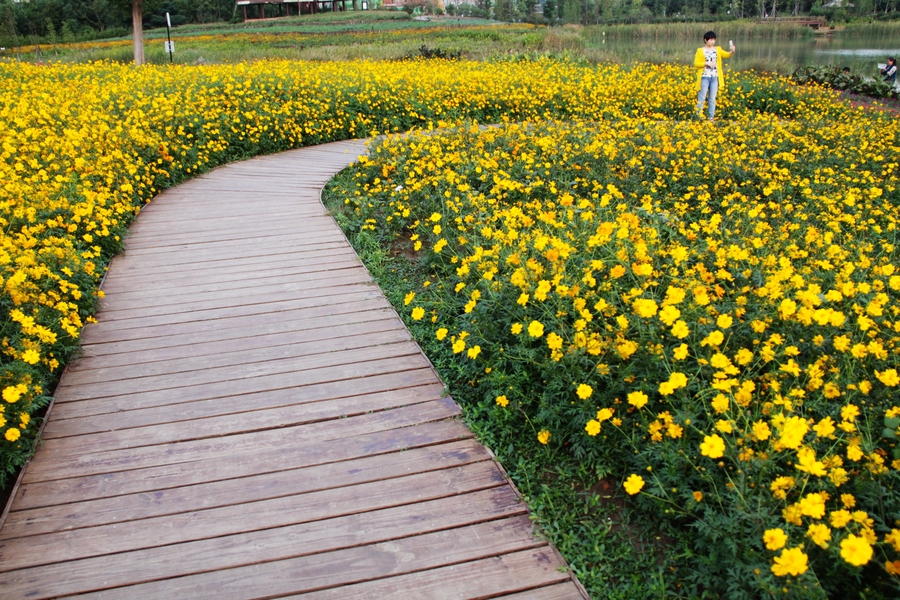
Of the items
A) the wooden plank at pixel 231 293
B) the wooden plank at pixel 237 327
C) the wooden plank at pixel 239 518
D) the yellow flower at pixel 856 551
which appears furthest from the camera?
the wooden plank at pixel 231 293

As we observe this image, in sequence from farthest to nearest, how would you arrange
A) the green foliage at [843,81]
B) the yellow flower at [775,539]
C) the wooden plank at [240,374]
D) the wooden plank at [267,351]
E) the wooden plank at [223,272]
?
the green foliage at [843,81] → the wooden plank at [223,272] → the wooden plank at [267,351] → the wooden plank at [240,374] → the yellow flower at [775,539]

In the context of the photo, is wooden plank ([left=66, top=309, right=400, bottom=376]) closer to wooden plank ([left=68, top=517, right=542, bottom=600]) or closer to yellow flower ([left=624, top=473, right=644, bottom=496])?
wooden plank ([left=68, top=517, right=542, bottom=600])

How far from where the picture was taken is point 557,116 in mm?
10312

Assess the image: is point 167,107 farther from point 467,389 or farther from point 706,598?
point 706,598

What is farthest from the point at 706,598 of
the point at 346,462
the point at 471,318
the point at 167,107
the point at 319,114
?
the point at 319,114

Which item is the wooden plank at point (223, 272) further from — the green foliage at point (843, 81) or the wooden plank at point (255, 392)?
the green foliage at point (843, 81)

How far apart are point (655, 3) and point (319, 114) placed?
6454cm

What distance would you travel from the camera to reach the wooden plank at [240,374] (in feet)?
10.2

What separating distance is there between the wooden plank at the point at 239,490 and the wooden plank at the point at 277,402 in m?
0.41

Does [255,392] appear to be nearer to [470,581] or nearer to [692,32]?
[470,581]

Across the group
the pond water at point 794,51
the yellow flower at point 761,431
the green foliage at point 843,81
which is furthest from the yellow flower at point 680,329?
the pond water at point 794,51

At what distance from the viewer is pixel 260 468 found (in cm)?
260

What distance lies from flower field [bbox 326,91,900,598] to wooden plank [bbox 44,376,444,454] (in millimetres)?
371

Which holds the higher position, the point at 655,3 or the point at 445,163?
the point at 655,3
